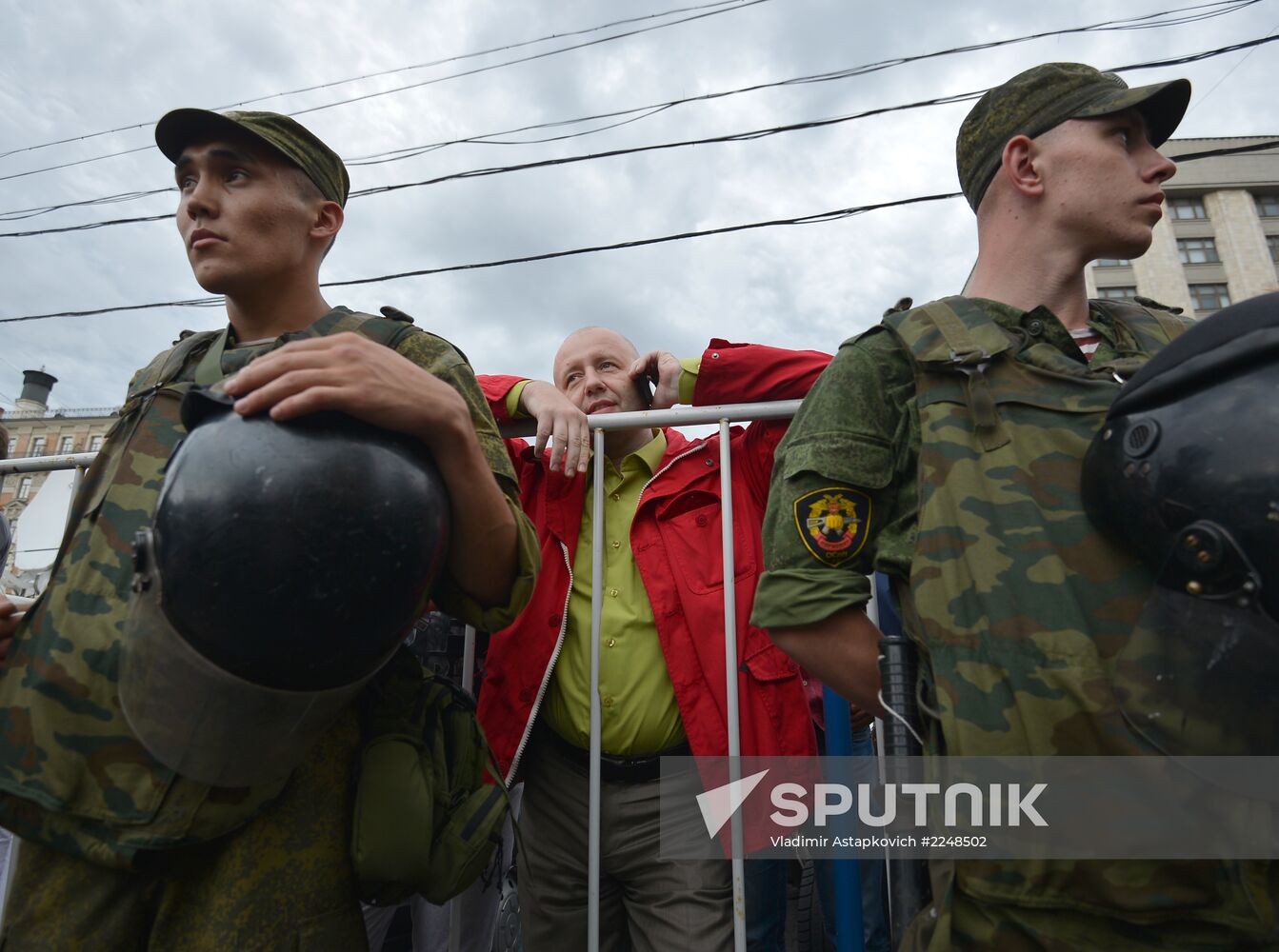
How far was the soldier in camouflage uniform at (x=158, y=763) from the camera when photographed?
1121 millimetres

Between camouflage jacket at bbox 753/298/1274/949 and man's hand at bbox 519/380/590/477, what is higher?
man's hand at bbox 519/380/590/477

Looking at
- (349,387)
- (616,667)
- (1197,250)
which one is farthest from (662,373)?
(1197,250)

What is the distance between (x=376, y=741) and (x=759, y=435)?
139cm

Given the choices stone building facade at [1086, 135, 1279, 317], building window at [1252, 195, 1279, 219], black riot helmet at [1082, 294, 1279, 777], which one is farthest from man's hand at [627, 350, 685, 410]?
building window at [1252, 195, 1279, 219]

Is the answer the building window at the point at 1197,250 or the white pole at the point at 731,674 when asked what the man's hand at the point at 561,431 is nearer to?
the white pole at the point at 731,674

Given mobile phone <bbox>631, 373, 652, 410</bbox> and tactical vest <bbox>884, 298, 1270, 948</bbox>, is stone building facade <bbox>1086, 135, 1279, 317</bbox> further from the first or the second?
tactical vest <bbox>884, 298, 1270, 948</bbox>

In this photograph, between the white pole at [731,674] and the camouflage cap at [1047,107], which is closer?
the camouflage cap at [1047,107]

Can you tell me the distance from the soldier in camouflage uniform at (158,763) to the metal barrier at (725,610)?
61 centimetres

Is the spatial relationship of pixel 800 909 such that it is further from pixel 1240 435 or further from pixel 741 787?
pixel 1240 435

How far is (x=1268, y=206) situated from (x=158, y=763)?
4337 cm

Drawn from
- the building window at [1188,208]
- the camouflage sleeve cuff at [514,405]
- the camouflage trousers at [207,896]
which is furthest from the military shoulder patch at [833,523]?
the building window at [1188,208]

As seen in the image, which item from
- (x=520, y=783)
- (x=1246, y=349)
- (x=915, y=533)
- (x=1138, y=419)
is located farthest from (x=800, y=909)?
(x=1246, y=349)

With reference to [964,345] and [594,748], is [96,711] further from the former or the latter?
[964,345]

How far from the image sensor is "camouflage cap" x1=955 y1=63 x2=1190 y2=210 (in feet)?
4.93
